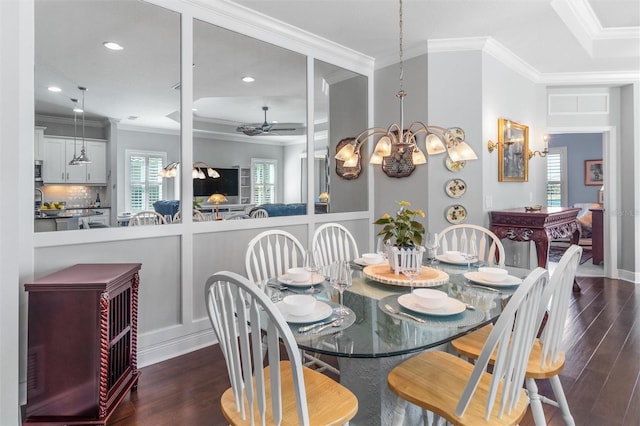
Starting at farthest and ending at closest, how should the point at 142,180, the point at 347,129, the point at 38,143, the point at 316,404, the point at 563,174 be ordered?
1. the point at 563,174
2. the point at 347,129
3. the point at 142,180
4. the point at 38,143
5. the point at 316,404

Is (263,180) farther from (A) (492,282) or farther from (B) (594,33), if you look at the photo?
(B) (594,33)

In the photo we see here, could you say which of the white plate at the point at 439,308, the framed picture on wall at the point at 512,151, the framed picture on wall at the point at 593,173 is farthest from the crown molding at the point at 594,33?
the framed picture on wall at the point at 593,173

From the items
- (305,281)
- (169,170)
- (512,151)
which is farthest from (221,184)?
(512,151)

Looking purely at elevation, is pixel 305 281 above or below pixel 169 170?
below

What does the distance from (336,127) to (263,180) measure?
3.54 feet

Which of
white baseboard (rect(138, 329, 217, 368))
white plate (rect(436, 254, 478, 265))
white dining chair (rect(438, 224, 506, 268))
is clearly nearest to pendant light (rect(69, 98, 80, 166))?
white baseboard (rect(138, 329, 217, 368))

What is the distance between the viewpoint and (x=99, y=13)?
2312mm

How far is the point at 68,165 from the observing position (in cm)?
220

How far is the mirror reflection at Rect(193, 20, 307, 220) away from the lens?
2812 millimetres

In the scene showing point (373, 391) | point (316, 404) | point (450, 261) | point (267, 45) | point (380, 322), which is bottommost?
point (373, 391)

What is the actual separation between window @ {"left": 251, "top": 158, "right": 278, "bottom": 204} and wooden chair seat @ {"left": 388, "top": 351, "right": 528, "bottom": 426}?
2.07m

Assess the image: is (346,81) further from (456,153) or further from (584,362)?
(584,362)

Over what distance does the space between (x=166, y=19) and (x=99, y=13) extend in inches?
16.6

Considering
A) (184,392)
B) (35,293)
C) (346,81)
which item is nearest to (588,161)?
(346,81)
